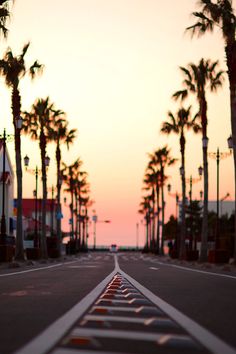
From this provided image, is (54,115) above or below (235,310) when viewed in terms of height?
above

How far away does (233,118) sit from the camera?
37.9 meters

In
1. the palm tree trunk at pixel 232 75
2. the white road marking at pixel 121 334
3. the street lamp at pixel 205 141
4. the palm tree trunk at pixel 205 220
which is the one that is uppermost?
the palm tree trunk at pixel 232 75

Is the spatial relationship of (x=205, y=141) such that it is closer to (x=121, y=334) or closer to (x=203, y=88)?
(x=203, y=88)

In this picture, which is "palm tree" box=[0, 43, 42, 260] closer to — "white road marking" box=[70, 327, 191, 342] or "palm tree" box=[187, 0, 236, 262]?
"palm tree" box=[187, 0, 236, 262]

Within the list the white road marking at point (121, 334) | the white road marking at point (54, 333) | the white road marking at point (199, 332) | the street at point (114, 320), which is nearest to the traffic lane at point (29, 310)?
the street at point (114, 320)

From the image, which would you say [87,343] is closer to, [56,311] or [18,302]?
[56,311]

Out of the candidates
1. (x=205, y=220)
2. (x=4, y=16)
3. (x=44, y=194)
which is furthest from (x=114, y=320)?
(x=44, y=194)

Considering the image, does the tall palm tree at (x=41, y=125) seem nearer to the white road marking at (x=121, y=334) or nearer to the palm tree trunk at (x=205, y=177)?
the palm tree trunk at (x=205, y=177)

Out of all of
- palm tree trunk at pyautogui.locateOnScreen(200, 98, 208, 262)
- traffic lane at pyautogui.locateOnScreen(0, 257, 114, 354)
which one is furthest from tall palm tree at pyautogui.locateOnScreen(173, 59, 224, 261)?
traffic lane at pyautogui.locateOnScreen(0, 257, 114, 354)

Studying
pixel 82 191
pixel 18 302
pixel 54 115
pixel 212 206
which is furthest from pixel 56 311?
pixel 212 206

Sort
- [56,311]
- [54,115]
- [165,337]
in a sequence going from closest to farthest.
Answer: [165,337] < [56,311] < [54,115]

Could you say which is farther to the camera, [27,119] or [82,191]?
[82,191]

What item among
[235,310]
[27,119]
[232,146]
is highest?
[27,119]

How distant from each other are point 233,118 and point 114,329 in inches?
1214
